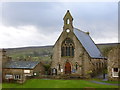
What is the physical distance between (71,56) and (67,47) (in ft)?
8.90

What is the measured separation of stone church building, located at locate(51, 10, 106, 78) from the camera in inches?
2191

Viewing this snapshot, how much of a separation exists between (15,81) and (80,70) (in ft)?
53.4

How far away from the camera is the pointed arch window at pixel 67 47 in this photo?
58019mm

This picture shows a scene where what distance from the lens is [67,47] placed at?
58719 millimetres

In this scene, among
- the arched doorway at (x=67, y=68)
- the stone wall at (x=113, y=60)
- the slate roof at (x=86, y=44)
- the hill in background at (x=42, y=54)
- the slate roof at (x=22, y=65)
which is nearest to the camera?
the stone wall at (x=113, y=60)

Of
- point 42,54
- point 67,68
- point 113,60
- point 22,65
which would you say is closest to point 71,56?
point 67,68

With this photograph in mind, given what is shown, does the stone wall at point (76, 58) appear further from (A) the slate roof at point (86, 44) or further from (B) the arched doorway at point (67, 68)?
(A) the slate roof at point (86, 44)

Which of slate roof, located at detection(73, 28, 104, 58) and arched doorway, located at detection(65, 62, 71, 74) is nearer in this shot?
arched doorway, located at detection(65, 62, 71, 74)

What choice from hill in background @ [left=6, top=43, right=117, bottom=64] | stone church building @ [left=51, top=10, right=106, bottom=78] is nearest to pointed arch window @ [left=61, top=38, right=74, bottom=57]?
stone church building @ [left=51, top=10, right=106, bottom=78]

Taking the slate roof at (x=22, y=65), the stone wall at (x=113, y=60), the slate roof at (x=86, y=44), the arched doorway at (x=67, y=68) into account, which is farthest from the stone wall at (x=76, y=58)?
the stone wall at (x=113, y=60)

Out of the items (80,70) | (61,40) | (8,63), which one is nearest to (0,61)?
(8,63)

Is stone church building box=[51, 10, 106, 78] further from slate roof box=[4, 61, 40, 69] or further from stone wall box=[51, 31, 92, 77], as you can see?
slate roof box=[4, 61, 40, 69]

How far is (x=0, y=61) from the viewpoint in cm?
6025

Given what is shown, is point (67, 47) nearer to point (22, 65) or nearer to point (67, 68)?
point (67, 68)
